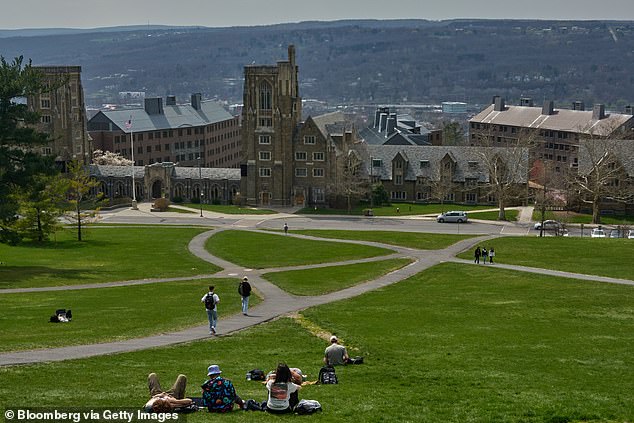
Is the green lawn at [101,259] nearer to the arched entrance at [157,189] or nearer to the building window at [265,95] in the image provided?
the building window at [265,95]

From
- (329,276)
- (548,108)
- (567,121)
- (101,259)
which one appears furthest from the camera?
(548,108)

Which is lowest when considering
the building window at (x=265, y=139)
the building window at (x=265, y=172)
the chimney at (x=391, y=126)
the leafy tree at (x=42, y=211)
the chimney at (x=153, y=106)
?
the leafy tree at (x=42, y=211)

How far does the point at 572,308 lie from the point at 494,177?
70648mm

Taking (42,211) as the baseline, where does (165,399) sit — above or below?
below

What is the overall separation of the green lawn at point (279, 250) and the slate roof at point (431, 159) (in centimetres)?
4380

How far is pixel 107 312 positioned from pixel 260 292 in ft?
41.2

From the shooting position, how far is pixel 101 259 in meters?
79.8

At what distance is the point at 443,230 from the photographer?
352 ft

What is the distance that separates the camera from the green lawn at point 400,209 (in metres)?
127

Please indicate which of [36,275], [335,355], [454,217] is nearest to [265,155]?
[454,217]

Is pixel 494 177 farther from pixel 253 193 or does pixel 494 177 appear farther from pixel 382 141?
pixel 382 141

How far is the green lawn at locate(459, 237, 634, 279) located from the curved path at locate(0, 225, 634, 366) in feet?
8.08

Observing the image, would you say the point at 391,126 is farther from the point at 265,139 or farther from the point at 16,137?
the point at 16,137

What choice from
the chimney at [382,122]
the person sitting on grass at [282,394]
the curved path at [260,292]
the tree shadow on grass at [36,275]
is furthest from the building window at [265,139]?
the person sitting on grass at [282,394]
